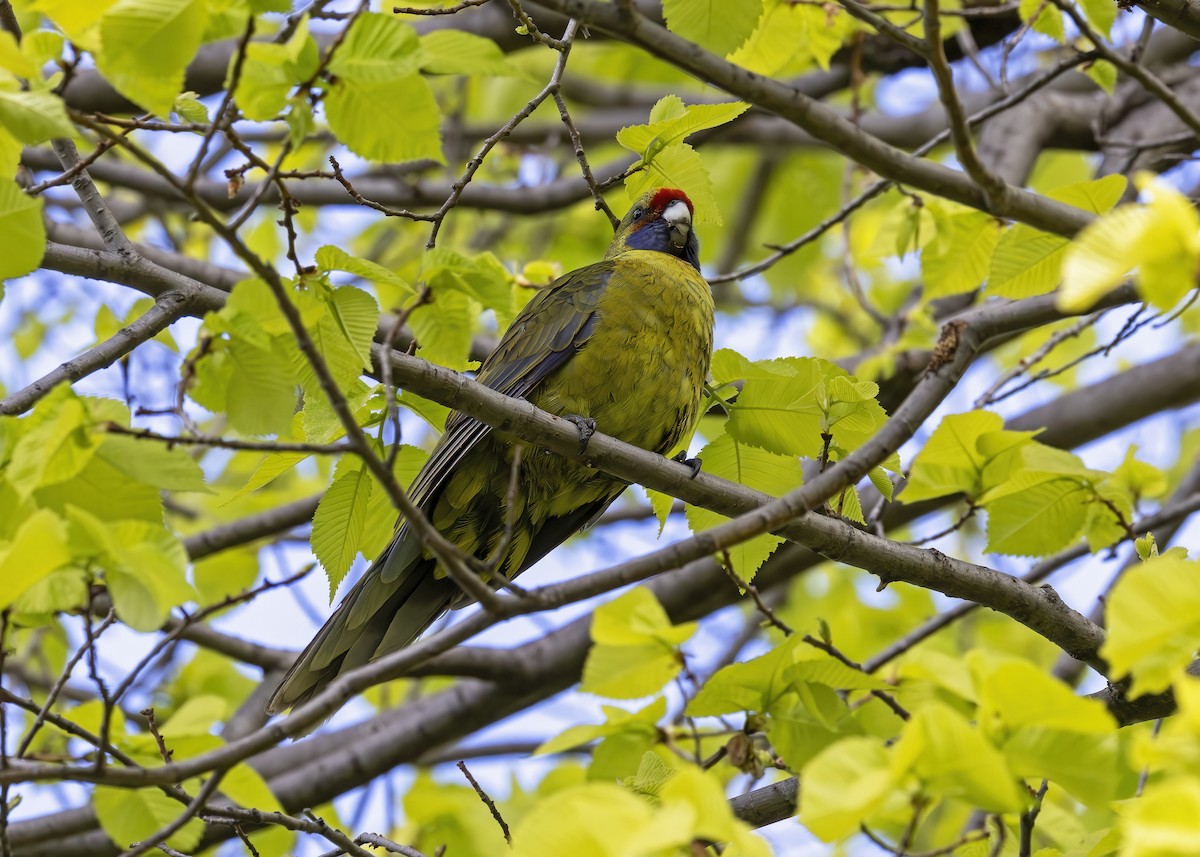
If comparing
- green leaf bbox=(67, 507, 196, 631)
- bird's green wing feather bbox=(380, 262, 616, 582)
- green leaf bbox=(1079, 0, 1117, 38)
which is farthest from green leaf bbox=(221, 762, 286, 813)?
green leaf bbox=(1079, 0, 1117, 38)

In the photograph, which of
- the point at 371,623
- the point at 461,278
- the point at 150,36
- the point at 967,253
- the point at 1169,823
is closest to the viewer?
the point at 1169,823

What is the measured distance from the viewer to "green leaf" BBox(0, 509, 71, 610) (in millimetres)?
1646

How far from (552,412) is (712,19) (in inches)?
67.9

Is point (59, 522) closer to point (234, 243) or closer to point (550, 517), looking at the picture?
point (234, 243)

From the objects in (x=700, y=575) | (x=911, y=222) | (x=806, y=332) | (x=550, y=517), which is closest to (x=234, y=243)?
(x=550, y=517)

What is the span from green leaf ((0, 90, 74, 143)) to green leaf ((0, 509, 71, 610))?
2.00 feet

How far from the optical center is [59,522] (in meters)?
1.69

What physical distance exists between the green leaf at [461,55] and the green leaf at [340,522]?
110 cm

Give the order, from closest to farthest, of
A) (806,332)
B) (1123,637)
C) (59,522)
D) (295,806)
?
(1123,637)
(59,522)
(295,806)
(806,332)

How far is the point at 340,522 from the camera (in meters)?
2.74

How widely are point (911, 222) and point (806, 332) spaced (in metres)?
4.24

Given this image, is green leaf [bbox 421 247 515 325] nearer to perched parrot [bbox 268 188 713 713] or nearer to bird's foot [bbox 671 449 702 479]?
bird's foot [bbox 671 449 702 479]

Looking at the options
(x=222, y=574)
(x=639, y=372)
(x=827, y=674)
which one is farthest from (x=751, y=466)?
(x=222, y=574)

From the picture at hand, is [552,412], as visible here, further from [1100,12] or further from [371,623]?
[1100,12]
